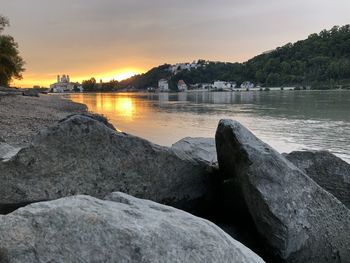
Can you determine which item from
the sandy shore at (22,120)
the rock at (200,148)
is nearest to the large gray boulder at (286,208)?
the rock at (200,148)

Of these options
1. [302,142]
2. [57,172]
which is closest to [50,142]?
[57,172]

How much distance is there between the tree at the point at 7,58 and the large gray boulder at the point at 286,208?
249ft

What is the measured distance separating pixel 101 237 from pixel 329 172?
5409 millimetres

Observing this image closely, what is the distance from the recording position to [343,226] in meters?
5.92

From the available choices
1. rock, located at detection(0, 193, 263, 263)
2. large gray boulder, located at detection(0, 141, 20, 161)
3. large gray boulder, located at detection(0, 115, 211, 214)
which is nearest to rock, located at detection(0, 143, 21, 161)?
large gray boulder, located at detection(0, 141, 20, 161)

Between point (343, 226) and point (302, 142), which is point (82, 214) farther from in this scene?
point (302, 142)

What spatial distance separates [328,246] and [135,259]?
11.1 feet

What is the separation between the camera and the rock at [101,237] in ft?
10.8

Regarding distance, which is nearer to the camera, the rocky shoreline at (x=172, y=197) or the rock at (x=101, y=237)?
the rock at (x=101, y=237)

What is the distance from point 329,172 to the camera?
7.68m

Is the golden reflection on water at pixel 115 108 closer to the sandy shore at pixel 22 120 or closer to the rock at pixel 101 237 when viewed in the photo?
the sandy shore at pixel 22 120

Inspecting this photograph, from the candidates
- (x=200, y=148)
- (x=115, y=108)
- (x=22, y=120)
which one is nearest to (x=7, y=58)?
(x=115, y=108)

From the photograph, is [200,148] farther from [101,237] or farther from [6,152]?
[101,237]

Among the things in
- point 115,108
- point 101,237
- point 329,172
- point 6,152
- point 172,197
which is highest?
point 6,152
